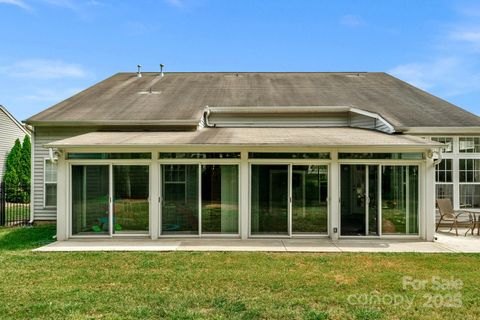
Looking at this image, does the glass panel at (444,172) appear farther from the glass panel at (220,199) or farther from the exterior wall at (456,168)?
the glass panel at (220,199)

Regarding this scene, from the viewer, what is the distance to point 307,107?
546 inches

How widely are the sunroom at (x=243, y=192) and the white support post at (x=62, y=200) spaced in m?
0.03

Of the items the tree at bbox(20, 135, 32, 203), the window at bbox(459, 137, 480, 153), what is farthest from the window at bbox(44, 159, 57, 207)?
the window at bbox(459, 137, 480, 153)

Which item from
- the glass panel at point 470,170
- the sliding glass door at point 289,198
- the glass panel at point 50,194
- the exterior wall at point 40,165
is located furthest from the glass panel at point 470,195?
the glass panel at point 50,194

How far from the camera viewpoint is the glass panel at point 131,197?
34.6 feet

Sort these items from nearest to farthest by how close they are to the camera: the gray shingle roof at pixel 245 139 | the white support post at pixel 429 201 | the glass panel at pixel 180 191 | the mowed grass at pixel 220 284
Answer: the mowed grass at pixel 220 284, the gray shingle roof at pixel 245 139, the white support post at pixel 429 201, the glass panel at pixel 180 191

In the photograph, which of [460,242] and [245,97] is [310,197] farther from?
[245,97]

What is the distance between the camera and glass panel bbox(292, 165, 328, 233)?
10492 millimetres

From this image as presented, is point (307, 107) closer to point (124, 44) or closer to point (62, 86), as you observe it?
point (124, 44)

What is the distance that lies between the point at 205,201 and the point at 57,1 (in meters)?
11.2

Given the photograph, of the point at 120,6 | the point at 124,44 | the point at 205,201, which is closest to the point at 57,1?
the point at 120,6

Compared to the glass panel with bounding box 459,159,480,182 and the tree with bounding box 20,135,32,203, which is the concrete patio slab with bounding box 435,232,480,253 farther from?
the tree with bounding box 20,135,32,203

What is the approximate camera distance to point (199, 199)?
1051 cm

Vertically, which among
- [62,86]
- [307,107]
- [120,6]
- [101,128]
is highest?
[120,6]
